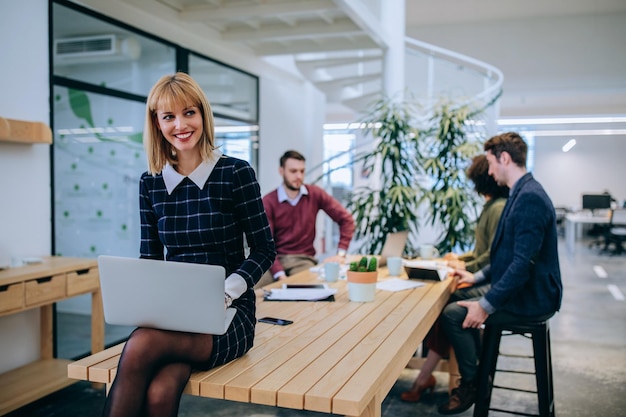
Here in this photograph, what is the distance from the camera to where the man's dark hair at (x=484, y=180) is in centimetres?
350

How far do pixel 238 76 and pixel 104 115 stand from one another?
8.04 feet

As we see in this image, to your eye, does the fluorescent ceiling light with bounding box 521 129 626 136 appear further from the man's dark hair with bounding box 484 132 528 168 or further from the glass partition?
the man's dark hair with bounding box 484 132 528 168

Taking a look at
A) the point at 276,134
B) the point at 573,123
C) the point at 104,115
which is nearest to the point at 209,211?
the point at 104,115

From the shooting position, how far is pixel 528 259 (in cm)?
270

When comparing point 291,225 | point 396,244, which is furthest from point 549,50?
point 396,244

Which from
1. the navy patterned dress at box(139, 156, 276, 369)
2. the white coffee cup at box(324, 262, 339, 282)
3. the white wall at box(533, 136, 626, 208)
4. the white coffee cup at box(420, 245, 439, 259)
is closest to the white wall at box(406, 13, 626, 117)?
the white wall at box(533, 136, 626, 208)

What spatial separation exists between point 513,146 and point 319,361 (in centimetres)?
170

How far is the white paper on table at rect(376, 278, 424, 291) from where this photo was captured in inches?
117

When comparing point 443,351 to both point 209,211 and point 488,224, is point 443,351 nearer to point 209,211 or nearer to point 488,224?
point 488,224

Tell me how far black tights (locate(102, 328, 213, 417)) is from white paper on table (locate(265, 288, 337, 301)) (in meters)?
0.94

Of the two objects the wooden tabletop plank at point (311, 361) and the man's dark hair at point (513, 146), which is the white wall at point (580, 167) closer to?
the man's dark hair at point (513, 146)

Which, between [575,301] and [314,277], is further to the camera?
[575,301]

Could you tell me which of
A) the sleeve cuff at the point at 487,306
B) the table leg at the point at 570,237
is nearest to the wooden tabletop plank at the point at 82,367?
the sleeve cuff at the point at 487,306

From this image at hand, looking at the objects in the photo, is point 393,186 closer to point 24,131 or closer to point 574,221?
point 24,131
